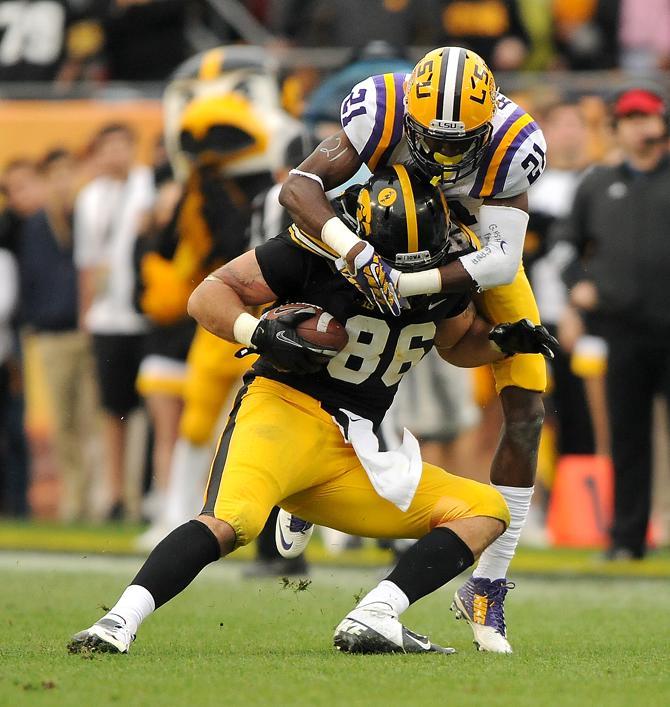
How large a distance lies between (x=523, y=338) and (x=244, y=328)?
91 cm

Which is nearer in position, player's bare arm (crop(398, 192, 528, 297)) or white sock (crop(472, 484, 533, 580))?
player's bare arm (crop(398, 192, 528, 297))

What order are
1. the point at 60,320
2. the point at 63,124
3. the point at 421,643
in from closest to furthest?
the point at 421,643, the point at 60,320, the point at 63,124

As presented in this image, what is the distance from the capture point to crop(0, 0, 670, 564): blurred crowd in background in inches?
364

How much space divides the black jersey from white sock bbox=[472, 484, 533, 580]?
0.59 m

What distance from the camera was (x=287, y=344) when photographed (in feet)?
16.4

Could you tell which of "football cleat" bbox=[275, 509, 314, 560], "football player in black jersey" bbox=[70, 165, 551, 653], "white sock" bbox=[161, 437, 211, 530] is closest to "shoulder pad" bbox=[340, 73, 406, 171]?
"football player in black jersey" bbox=[70, 165, 551, 653]

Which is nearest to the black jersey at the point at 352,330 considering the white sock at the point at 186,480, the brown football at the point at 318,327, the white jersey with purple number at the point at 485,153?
the brown football at the point at 318,327

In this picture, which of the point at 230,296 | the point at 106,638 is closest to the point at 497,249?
the point at 230,296

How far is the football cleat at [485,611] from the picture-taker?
18.0 ft

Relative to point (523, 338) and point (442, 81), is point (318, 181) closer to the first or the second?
point (442, 81)

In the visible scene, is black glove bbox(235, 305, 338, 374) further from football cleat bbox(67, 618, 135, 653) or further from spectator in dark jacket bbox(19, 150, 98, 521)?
spectator in dark jacket bbox(19, 150, 98, 521)

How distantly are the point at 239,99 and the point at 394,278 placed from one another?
186 inches

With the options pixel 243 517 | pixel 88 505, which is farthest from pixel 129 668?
pixel 88 505

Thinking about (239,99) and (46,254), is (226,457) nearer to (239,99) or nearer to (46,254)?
(239,99)
